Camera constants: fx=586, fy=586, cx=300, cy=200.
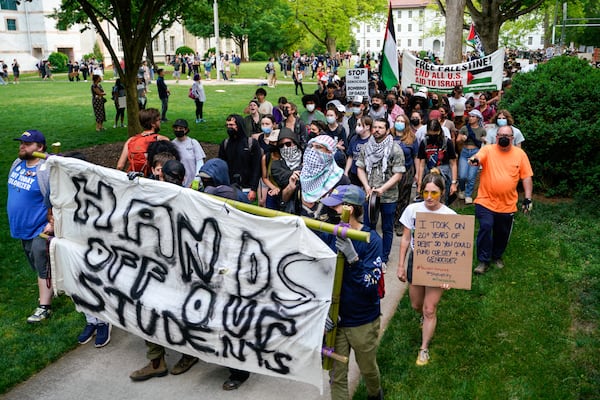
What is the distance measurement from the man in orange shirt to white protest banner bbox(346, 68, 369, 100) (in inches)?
253

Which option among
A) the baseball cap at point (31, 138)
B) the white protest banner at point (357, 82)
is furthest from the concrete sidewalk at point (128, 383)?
the white protest banner at point (357, 82)

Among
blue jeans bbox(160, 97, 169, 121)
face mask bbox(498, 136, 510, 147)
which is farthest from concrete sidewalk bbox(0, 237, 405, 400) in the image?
blue jeans bbox(160, 97, 169, 121)

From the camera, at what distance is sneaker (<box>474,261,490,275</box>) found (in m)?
6.98

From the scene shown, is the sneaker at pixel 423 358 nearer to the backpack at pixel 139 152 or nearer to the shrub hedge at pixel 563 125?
the backpack at pixel 139 152

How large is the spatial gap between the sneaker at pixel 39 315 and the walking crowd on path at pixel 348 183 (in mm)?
13

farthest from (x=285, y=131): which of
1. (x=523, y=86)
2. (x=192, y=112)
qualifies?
(x=192, y=112)

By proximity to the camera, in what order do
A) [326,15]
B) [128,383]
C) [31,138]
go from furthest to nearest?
[326,15], [31,138], [128,383]

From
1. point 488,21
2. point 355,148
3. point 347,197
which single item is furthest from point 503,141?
point 488,21

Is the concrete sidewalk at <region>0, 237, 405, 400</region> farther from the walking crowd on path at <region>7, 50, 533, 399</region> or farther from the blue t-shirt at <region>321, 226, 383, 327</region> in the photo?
the blue t-shirt at <region>321, 226, 383, 327</region>

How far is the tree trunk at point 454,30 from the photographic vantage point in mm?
15438

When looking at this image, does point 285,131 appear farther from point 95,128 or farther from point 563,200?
point 95,128

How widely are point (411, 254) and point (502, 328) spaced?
1.45m

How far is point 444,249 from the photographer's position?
4.77 meters

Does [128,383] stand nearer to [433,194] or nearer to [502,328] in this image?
[433,194]
